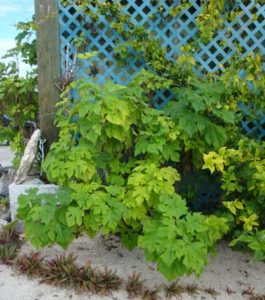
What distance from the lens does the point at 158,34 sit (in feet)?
13.9

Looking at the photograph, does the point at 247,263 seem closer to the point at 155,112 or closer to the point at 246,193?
the point at 246,193

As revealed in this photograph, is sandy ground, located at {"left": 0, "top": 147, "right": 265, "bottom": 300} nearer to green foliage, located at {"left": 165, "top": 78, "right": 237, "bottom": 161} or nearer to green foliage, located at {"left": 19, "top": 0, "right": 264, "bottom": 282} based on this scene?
green foliage, located at {"left": 19, "top": 0, "right": 264, "bottom": 282}

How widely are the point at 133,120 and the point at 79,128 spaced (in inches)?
16.7

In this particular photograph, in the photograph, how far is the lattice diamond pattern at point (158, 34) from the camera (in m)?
4.20

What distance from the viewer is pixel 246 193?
3.77m

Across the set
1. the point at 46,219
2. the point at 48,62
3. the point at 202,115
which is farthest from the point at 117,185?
the point at 48,62

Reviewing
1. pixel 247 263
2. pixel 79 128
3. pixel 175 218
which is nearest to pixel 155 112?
pixel 79 128

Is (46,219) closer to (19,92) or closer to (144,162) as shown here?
(144,162)

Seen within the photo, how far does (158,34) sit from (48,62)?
3.57ft

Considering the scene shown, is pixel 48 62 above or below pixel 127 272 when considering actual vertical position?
above

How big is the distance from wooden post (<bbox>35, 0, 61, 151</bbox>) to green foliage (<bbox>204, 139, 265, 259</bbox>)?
174cm

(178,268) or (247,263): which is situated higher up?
(178,268)

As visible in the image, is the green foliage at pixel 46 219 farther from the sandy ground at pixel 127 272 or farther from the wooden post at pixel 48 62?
the wooden post at pixel 48 62

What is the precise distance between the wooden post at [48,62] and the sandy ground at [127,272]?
1.18 meters
